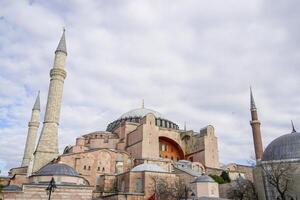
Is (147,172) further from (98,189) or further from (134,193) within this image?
(98,189)

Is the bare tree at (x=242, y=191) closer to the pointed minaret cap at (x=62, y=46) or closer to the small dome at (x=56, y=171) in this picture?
the small dome at (x=56, y=171)

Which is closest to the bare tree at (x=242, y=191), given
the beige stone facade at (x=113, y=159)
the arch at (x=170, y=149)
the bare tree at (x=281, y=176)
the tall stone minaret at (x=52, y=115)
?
the beige stone facade at (x=113, y=159)

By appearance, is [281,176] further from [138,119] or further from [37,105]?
[37,105]

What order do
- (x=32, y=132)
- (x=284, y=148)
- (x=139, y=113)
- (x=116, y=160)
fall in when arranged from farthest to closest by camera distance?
(x=139, y=113) < (x=32, y=132) < (x=116, y=160) < (x=284, y=148)

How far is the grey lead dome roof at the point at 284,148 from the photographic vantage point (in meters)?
17.8

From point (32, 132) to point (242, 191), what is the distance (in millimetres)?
22511

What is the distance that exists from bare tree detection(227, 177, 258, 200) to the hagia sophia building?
112cm

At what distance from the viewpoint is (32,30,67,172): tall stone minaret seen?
23.9m

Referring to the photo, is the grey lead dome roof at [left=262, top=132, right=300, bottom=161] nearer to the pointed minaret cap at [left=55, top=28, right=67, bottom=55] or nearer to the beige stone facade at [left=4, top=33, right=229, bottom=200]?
the beige stone facade at [left=4, top=33, right=229, bottom=200]

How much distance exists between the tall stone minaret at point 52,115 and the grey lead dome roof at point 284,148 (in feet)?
53.0

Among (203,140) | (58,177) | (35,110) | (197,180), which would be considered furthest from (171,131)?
(58,177)

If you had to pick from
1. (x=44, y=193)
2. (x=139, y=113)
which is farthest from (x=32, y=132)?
(x=44, y=193)

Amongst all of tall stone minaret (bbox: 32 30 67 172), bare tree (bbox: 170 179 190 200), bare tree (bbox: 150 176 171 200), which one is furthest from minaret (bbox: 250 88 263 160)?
tall stone minaret (bbox: 32 30 67 172)

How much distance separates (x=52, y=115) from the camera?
25031mm
